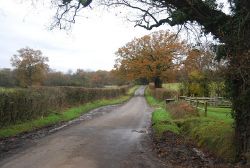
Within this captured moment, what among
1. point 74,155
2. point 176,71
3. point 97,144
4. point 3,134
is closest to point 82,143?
point 97,144

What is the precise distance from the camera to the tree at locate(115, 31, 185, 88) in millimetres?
72750

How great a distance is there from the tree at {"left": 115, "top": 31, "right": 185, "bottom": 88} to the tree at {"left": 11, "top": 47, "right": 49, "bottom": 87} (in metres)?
25.9

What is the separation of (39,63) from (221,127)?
91.9 m

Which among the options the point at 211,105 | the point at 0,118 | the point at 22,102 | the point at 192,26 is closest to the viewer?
the point at 192,26

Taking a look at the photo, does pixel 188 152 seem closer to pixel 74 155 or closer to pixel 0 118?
pixel 74 155

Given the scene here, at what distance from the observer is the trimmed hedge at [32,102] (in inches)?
819

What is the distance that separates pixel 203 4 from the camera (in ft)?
48.8

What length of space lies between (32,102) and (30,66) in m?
79.5

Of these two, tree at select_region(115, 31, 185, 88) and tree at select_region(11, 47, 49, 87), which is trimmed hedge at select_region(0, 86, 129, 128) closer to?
tree at select_region(115, 31, 185, 88)

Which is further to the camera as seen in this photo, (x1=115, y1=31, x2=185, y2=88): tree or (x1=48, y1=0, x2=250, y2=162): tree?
(x1=115, y1=31, x2=185, y2=88): tree

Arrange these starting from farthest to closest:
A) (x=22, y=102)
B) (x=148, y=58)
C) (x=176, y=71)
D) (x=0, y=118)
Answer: (x=148, y=58) → (x=176, y=71) → (x=22, y=102) → (x=0, y=118)

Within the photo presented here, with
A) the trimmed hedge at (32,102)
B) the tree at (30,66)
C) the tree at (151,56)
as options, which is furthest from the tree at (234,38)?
the tree at (30,66)

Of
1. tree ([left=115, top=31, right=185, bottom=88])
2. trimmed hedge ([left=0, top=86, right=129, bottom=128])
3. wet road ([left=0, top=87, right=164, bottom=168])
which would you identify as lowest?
wet road ([left=0, top=87, right=164, bottom=168])

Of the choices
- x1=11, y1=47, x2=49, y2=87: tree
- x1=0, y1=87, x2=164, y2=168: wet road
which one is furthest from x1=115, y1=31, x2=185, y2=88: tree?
x1=0, y1=87, x2=164, y2=168: wet road
